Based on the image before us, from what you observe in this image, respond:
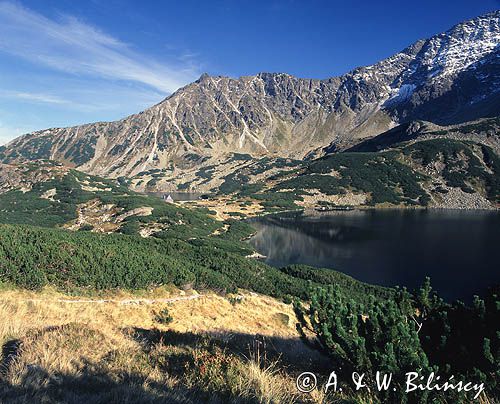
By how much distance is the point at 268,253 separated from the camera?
7938 centimetres

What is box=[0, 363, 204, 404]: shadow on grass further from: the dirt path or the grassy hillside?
the grassy hillside

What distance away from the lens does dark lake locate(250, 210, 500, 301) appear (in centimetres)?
5875

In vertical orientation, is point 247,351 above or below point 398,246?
above

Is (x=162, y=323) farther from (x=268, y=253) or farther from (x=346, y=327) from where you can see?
(x=268, y=253)

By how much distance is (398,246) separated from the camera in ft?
263

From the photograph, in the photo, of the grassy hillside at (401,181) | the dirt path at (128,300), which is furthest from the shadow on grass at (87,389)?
the grassy hillside at (401,181)

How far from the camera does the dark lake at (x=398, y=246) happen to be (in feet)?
193

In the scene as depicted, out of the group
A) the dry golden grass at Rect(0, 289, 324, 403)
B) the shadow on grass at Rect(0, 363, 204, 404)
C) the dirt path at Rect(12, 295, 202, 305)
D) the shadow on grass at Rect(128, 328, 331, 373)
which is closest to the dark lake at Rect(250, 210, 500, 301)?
the dirt path at Rect(12, 295, 202, 305)

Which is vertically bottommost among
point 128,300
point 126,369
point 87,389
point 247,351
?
point 128,300

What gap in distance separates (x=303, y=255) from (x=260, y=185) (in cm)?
11133

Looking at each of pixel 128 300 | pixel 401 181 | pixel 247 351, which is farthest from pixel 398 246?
pixel 401 181

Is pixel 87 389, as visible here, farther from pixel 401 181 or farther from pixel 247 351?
pixel 401 181

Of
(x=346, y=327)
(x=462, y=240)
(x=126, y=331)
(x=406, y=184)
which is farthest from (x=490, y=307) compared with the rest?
(x=406, y=184)

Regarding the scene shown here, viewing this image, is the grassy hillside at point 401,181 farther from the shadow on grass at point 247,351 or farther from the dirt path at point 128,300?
the shadow on grass at point 247,351
